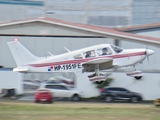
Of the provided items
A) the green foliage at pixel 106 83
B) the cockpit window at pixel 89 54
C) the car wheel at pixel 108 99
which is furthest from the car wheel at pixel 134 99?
the cockpit window at pixel 89 54

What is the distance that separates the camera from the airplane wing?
31108 mm

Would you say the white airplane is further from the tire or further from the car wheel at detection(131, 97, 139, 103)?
the car wheel at detection(131, 97, 139, 103)

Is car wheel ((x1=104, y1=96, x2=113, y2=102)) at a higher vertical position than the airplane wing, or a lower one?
lower

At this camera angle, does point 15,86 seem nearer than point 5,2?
Yes

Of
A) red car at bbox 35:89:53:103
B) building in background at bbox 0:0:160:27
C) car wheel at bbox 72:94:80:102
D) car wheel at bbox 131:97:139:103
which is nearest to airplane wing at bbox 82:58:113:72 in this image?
car wheel at bbox 72:94:80:102

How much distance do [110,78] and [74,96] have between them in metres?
3.86

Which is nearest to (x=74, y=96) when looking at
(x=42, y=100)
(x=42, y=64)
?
(x=42, y=64)


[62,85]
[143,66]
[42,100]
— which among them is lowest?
[42,100]

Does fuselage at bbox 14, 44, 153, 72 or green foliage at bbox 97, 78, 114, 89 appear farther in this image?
green foliage at bbox 97, 78, 114, 89

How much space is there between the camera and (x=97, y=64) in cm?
3147

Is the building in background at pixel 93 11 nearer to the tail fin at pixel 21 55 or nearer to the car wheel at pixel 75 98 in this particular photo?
the tail fin at pixel 21 55

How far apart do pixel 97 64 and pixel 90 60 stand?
0.67 m

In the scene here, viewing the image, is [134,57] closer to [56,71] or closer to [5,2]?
[56,71]

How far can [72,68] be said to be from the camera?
3300cm
